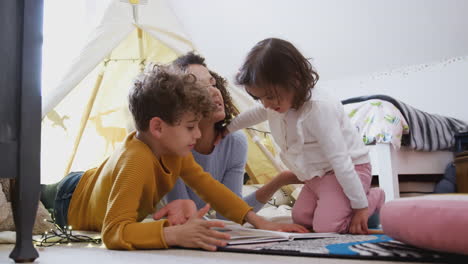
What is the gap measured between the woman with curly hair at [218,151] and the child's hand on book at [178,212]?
0.34m

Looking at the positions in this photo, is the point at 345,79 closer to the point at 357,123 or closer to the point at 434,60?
the point at 434,60

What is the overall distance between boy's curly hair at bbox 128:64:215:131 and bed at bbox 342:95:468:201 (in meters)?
1.21

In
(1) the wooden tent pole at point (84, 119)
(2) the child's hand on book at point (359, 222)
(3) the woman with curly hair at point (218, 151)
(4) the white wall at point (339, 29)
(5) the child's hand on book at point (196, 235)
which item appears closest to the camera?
(5) the child's hand on book at point (196, 235)

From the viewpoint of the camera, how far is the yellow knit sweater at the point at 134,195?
35.0 inches

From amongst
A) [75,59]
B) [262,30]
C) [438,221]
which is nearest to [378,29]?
[262,30]

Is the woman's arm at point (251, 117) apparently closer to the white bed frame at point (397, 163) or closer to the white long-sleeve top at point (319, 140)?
the white long-sleeve top at point (319, 140)

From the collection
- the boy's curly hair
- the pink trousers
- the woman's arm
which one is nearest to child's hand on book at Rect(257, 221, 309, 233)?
the pink trousers

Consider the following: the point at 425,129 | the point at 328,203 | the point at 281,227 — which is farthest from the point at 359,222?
the point at 425,129

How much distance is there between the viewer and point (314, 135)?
47.6 inches

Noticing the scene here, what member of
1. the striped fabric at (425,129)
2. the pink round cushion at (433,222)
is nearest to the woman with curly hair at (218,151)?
the pink round cushion at (433,222)

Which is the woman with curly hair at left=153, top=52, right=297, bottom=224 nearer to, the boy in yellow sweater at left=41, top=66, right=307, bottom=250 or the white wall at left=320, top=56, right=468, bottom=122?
the boy in yellow sweater at left=41, top=66, right=307, bottom=250

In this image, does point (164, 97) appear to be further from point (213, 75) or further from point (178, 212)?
point (213, 75)

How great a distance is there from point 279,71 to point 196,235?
51 cm

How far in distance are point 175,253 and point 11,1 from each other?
51 cm
